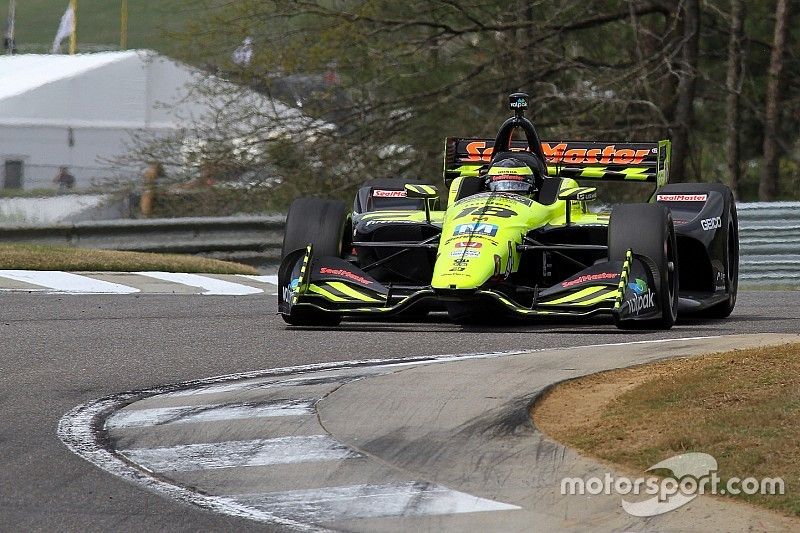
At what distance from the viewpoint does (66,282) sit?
556 inches

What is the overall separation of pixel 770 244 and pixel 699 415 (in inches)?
433

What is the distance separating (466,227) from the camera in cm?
1055

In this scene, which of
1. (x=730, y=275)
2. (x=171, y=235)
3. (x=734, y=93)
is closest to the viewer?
(x=730, y=275)

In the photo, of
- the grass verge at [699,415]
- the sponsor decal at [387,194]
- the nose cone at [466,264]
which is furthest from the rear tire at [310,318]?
the grass verge at [699,415]

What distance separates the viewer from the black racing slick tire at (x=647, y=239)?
1034 cm

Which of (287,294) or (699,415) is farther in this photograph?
(287,294)

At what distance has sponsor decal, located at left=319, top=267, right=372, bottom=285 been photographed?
1065 cm

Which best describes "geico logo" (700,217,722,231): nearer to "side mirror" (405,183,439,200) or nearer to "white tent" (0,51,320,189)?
"side mirror" (405,183,439,200)

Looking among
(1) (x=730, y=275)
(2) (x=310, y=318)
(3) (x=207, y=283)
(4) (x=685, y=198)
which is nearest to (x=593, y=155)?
(4) (x=685, y=198)

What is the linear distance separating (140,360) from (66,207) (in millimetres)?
13148

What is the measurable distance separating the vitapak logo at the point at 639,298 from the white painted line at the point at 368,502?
4957 millimetres

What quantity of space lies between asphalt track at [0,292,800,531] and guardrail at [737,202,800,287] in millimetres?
2771

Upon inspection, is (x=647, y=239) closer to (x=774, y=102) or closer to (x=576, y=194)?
(x=576, y=194)

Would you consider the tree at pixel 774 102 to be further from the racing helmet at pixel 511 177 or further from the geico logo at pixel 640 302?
the geico logo at pixel 640 302
